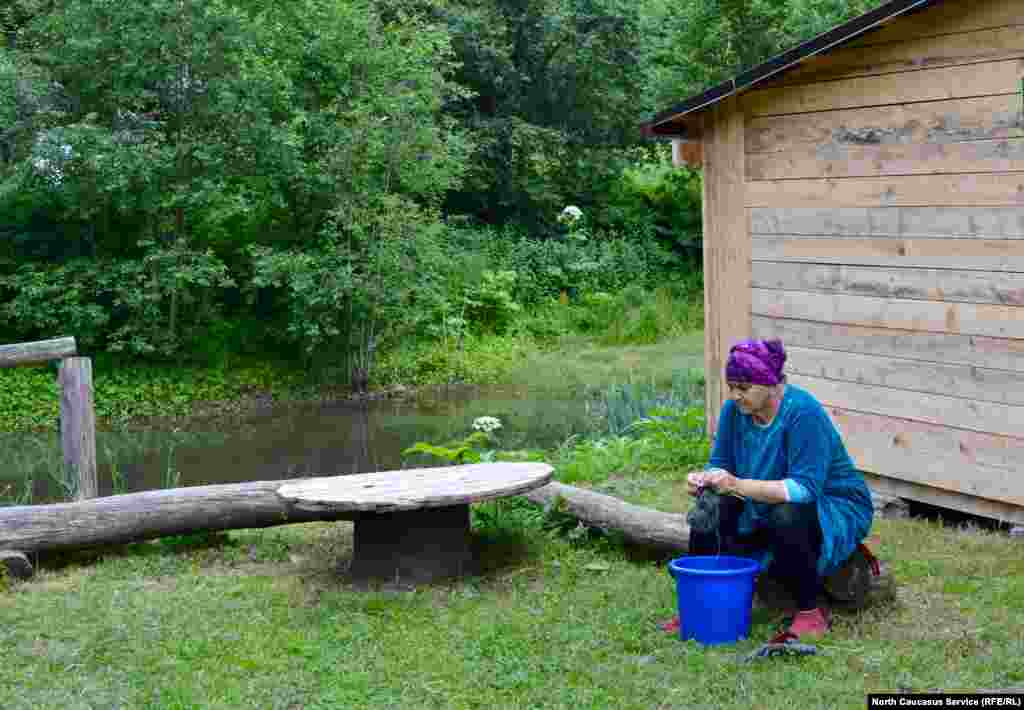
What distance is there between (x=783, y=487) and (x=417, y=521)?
2150mm

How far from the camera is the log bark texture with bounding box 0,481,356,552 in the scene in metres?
6.52

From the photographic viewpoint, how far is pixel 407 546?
242 inches

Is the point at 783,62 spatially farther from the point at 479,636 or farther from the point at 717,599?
the point at 479,636

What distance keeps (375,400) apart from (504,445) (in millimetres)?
5238

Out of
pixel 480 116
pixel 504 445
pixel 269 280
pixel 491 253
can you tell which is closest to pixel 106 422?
pixel 269 280

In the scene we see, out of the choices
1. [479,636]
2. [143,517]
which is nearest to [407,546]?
[479,636]

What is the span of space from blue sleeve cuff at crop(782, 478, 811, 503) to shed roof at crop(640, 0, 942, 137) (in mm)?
3151

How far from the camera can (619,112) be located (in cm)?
2470

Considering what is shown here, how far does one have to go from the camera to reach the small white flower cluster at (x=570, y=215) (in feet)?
75.0

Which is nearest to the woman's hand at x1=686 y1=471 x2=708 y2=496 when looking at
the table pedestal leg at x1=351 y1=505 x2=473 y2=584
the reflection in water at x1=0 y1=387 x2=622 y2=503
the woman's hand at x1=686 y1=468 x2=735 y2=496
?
the woman's hand at x1=686 y1=468 x2=735 y2=496

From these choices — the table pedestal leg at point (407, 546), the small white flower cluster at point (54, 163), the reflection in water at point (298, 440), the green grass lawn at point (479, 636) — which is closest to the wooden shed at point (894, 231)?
the green grass lawn at point (479, 636)

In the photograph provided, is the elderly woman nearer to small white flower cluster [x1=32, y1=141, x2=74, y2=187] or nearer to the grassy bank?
the grassy bank

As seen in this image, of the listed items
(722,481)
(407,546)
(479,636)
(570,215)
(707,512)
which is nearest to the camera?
(722,481)

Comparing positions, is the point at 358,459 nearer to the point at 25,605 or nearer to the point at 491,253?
the point at 25,605
